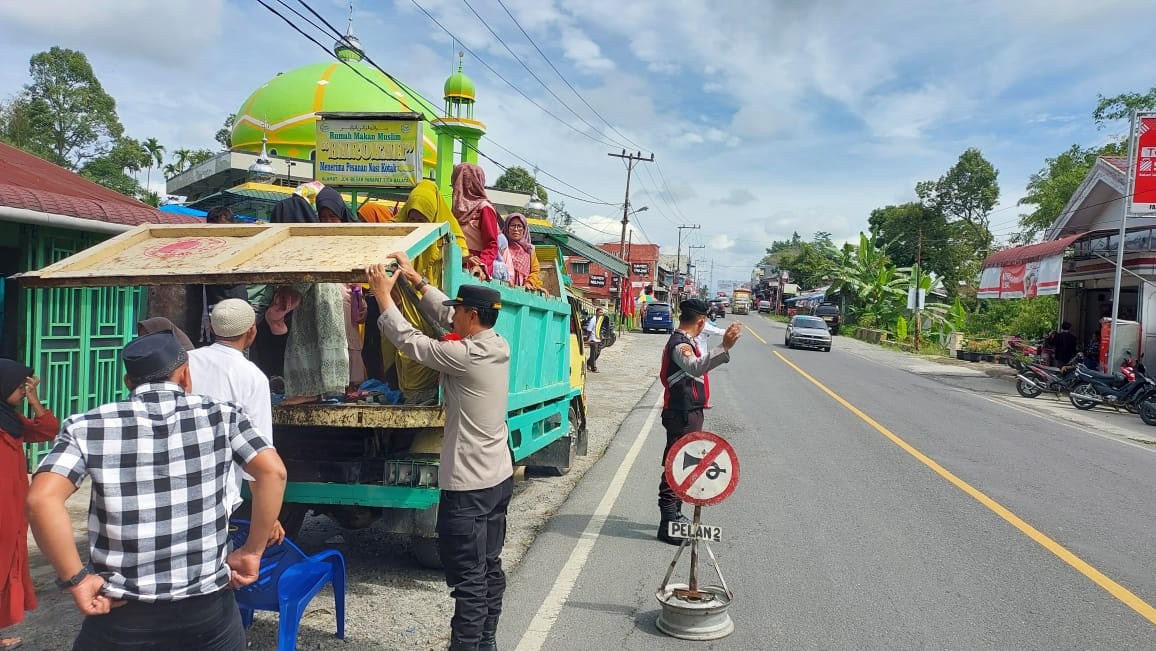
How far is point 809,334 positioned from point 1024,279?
982 centimetres

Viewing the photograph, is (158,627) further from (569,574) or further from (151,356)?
(569,574)

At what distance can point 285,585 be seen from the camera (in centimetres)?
342

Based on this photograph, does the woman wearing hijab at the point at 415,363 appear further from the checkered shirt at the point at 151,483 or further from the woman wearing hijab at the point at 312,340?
the checkered shirt at the point at 151,483

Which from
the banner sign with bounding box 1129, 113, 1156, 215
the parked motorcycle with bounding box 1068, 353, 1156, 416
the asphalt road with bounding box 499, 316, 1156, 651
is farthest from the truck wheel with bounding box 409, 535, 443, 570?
the banner sign with bounding box 1129, 113, 1156, 215

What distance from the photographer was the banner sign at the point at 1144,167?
1714 centimetres

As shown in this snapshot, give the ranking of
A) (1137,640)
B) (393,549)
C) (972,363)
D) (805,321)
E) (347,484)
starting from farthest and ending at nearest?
Answer: (805,321), (972,363), (393,549), (347,484), (1137,640)

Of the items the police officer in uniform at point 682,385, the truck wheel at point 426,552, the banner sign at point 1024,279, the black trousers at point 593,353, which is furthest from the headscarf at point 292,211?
the banner sign at point 1024,279

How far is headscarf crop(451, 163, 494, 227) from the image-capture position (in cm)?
559

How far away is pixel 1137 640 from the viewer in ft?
13.3

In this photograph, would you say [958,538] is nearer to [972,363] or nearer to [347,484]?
[347,484]

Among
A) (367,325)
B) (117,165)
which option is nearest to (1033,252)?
(367,325)

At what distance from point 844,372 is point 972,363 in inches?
388

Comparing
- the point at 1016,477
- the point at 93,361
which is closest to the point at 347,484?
the point at 93,361

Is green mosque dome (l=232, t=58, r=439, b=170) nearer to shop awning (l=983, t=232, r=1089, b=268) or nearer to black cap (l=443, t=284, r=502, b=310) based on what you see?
shop awning (l=983, t=232, r=1089, b=268)
